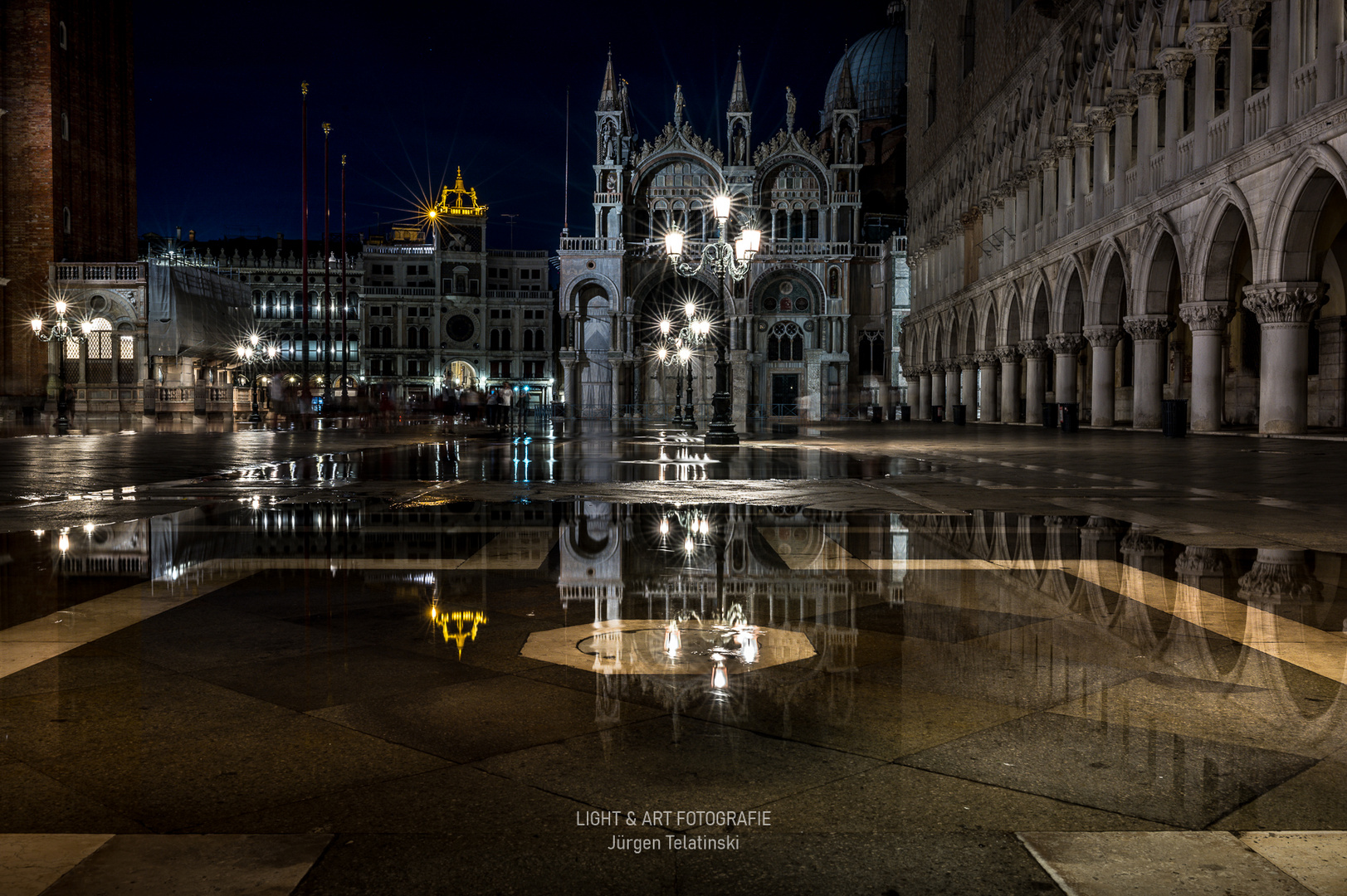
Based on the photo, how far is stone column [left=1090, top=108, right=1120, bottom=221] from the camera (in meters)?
30.0

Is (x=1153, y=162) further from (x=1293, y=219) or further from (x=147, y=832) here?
(x=147, y=832)

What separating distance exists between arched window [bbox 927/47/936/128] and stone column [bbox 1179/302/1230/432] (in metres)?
31.7

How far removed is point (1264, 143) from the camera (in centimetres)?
2038

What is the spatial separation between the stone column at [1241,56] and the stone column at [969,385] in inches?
921

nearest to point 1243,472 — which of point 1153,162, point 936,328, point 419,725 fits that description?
point 419,725

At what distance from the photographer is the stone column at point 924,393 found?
53438 mm

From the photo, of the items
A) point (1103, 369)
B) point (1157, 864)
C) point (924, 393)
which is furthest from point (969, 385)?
point (1157, 864)

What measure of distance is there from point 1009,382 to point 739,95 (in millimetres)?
28509

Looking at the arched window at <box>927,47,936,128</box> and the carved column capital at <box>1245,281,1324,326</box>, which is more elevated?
the arched window at <box>927,47,936,128</box>

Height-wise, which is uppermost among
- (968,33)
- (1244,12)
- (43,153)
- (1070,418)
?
(968,33)

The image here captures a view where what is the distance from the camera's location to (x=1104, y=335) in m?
30.5

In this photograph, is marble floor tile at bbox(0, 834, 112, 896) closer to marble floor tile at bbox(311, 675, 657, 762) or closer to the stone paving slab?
marble floor tile at bbox(311, 675, 657, 762)

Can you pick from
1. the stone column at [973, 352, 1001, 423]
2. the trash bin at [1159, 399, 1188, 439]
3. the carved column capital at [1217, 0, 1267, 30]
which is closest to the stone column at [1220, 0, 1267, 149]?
the carved column capital at [1217, 0, 1267, 30]

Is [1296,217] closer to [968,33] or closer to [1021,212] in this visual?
[1021,212]
